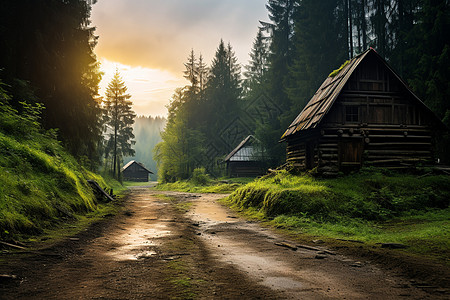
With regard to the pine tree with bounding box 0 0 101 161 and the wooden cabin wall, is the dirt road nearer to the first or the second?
the pine tree with bounding box 0 0 101 161

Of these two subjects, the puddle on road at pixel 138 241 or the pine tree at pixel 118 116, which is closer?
Answer: the puddle on road at pixel 138 241

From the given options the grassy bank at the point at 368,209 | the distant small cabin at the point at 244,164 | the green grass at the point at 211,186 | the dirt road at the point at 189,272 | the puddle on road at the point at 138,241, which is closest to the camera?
the dirt road at the point at 189,272

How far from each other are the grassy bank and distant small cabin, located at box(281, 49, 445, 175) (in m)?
1.51

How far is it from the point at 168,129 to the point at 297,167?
1058 inches

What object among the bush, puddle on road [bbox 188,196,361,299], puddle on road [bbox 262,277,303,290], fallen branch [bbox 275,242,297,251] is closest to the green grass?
the bush

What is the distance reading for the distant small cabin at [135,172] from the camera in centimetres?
7678

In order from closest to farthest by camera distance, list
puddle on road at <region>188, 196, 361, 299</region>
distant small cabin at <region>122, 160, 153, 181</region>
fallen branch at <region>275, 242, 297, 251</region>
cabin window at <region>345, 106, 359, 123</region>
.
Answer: puddle on road at <region>188, 196, 361, 299</region> → fallen branch at <region>275, 242, 297, 251</region> → cabin window at <region>345, 106, 359, 123</region> → distant small cabin at <region>122, 160, 153, 181</region>

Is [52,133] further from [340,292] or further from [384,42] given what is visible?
[384,42]

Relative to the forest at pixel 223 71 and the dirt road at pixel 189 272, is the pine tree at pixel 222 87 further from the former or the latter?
the dirt road at pixel 189 272

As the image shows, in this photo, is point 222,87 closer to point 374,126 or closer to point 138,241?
point 374,126

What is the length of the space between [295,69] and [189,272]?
1559 inches

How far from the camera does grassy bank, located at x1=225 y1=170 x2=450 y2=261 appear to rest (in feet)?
27.3

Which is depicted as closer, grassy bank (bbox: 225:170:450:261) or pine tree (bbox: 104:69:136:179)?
grassy bank (bbox: 225:170:450:261)

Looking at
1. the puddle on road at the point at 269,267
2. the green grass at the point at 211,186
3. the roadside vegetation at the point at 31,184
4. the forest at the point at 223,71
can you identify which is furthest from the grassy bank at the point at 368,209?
the green grass at the point at 211,186
